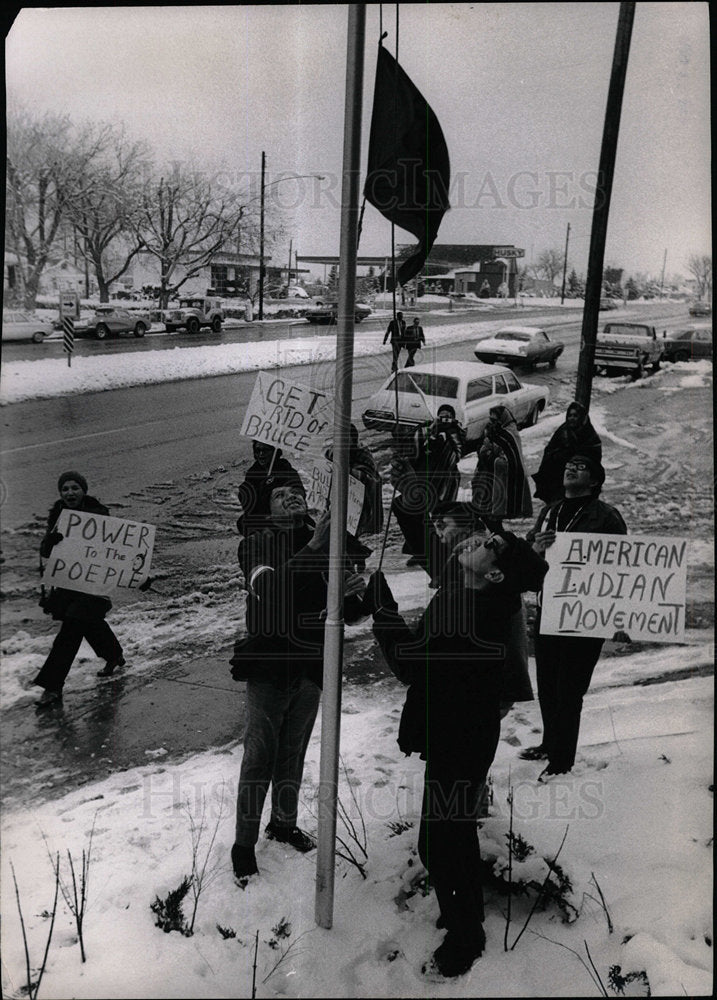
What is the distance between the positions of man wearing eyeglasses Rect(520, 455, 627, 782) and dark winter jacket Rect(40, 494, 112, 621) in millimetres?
1707

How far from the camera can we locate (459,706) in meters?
2.96

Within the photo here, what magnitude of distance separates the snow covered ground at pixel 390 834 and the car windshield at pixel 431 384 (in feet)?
0.63

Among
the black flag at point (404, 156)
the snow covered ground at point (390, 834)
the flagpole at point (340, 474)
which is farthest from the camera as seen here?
the snow covered ground at point (390, 834)

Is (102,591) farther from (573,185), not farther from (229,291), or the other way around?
(573,185)

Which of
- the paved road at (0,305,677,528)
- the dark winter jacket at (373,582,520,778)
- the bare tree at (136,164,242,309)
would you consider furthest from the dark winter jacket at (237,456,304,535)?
the bare tree at (136,164,242,309)

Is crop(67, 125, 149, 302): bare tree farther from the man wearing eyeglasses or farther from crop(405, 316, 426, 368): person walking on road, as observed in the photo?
the man wearing eyeglasses

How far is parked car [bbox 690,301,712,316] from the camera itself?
130 inches

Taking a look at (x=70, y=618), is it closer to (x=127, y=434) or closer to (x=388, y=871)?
(x=127, y=434)

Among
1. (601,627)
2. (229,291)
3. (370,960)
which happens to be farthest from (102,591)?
(601,627)

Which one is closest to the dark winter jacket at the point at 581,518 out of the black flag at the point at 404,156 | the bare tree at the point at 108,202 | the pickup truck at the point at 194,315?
the black flag at the point at 404,156

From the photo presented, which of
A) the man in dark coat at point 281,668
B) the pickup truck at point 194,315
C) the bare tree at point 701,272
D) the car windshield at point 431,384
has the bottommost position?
the man in dark coat at point 281,668

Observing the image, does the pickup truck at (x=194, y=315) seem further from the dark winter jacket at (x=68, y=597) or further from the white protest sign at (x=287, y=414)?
the dark winter jacket at (x=68, y=597)

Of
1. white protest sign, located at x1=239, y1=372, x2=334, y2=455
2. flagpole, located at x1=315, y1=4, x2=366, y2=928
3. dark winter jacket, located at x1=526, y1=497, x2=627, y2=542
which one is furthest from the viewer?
dark winter jacket, located at x1=526, y1=497, x2=627, y2=542

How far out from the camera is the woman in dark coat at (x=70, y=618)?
3252mm
